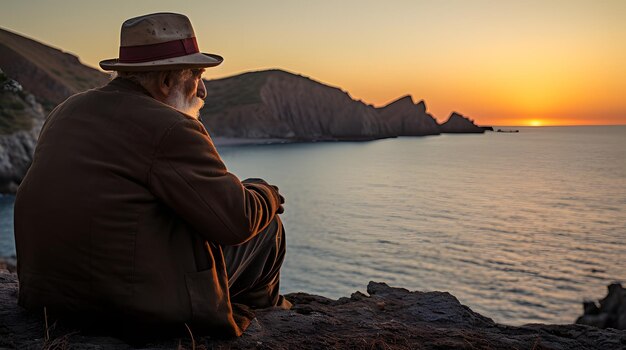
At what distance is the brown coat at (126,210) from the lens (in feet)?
7.39

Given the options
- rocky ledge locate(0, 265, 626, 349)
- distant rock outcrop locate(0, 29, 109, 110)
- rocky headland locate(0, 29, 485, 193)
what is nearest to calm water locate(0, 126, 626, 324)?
rocky ledge locate(0, 265, 626, 349)

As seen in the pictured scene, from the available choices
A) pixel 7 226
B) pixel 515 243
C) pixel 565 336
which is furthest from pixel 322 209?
pixel 565 336

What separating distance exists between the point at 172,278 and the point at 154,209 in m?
0.31

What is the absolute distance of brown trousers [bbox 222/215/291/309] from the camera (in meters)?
3.09


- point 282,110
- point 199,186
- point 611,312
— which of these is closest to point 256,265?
point 199,186

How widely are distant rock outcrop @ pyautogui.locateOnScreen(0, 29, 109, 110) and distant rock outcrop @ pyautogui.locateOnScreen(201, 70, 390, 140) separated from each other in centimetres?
5265

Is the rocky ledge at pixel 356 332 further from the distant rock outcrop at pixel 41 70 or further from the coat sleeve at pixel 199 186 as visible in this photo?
the distant rock outcrop at pixel 41 70

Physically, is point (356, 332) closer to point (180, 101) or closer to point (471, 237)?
point (180, 101)

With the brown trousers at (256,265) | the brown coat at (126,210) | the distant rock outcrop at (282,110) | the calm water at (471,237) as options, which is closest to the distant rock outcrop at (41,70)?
the calm water at (471,237)

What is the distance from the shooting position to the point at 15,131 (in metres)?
50.7

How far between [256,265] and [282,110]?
563 ft

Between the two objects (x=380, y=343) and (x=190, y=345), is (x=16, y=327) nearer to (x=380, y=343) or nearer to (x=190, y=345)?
(x=190, y=345)

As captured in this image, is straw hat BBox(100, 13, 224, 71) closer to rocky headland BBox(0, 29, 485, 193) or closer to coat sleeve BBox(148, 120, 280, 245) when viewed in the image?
coat sleeve BBox(148, 120, 280, 245)

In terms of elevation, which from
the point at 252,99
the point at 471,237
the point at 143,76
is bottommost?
the point at 471,237
